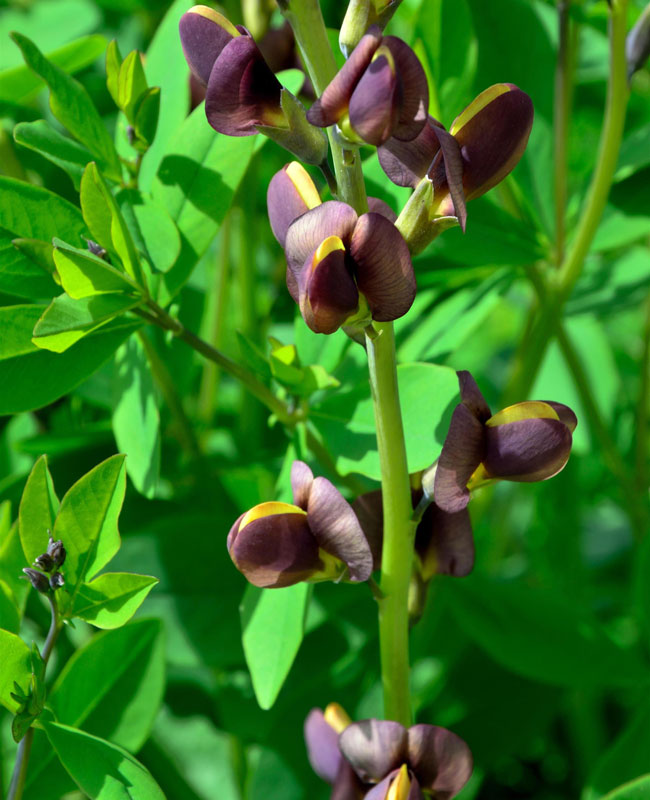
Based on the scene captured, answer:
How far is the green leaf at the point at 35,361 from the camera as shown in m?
0.60

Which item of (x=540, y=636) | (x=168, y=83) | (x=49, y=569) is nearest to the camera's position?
(x=49, y=569)

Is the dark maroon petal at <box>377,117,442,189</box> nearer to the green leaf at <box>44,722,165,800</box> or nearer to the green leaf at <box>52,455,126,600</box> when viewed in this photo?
the green leaf at <box>52,455,126,600</box>

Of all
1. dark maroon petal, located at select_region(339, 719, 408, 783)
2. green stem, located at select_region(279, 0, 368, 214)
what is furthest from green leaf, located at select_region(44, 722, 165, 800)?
green stem, located at select_region(279, 0, 368, 214)

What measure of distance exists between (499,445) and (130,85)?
0.36m

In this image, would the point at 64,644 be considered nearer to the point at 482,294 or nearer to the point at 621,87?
the point at 482,294

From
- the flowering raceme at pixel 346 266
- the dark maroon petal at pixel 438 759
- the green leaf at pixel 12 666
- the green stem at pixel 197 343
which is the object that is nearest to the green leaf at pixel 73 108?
the green stem at pixel 197 343

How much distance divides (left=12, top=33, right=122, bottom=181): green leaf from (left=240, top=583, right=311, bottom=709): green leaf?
331mm

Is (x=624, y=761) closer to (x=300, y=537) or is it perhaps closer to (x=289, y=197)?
(x=300, y=537)

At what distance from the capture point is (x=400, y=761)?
0.56 metres

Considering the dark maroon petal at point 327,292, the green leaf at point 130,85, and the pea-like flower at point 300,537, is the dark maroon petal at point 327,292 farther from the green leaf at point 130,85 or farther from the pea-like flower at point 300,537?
the green leaf at point 130,85

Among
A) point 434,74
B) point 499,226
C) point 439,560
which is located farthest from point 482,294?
point 439,560

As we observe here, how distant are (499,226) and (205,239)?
12.2 inches

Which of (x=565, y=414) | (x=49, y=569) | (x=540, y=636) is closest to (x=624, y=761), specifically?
(x=540, y=636)

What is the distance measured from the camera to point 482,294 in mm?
853
